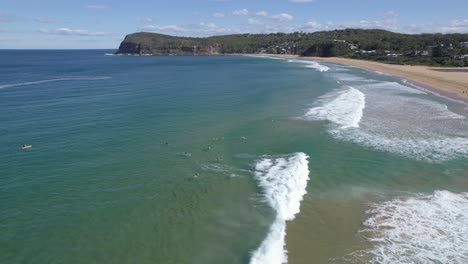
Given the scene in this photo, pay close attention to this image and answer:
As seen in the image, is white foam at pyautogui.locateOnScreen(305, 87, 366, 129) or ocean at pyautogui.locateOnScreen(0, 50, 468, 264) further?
white foam at pyautogui.locateOnScreen(305, 87, 366, 129)

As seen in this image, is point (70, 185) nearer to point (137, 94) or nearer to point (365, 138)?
point (365, 138)

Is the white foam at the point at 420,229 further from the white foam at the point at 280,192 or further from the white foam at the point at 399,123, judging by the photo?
the white foam at the point at 399,123

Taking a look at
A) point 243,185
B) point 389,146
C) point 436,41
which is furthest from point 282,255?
point 436,41

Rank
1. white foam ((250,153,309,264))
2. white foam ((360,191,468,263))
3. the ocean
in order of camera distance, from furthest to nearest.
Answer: the ocean, white foam ((250,153,309,264)), white foam ((360,191,468,263))

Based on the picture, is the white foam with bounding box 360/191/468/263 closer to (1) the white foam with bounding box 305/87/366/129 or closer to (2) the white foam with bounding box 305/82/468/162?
(2) the white foam with bounding box 305/82/468/162

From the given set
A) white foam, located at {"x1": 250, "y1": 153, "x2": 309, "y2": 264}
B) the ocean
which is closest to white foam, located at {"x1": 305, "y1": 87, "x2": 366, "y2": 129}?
the ocean

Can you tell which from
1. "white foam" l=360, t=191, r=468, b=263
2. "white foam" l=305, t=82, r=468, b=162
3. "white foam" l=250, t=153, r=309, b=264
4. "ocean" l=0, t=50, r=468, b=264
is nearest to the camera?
"white foam" l=360, t=191, r=468, b=263

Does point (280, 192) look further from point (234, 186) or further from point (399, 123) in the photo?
point (399, 123)
